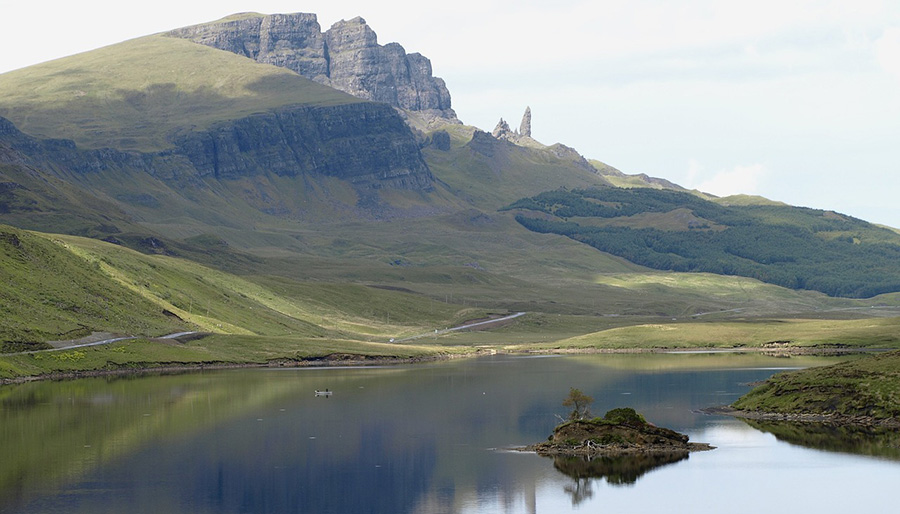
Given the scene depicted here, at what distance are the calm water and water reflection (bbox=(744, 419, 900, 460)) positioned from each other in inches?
15.6

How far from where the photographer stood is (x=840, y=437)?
102562mm

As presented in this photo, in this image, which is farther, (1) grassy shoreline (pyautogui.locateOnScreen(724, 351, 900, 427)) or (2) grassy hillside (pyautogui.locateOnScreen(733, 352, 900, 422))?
(2) grassy hillside (pyautogui.locateOnScreen(733, 352, 900, 422))

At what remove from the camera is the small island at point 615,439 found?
97000 millimetres

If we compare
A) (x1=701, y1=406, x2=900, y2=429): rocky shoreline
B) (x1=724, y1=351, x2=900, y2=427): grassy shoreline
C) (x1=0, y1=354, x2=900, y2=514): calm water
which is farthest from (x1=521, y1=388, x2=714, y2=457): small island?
(x1=724, y1=351, x2=900, y2=427): grassy shoreline

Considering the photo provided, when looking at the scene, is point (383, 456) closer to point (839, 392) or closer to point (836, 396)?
point (836, 396)

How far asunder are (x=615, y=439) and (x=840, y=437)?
21.5m

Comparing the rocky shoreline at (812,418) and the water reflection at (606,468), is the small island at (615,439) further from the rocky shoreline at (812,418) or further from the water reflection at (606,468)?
the rocky shoreline at (812,418)

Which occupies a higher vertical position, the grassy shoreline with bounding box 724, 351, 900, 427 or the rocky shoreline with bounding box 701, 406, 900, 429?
the grassy shoreline with bounding box 724, 351, 900, 427

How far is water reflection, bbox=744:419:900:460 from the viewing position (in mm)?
95250

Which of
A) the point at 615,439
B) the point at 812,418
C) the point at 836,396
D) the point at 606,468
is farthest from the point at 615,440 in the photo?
the point at 836,396

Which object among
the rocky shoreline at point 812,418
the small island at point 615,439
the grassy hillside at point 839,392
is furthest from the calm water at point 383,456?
the grassy hillside at point 839,392

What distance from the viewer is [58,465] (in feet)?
313

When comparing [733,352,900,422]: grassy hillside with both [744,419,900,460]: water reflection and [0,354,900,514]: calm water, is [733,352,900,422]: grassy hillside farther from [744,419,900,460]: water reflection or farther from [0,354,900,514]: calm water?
[0,354,900,514]: calm water

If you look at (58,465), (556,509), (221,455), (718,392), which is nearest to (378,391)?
(718,392)
